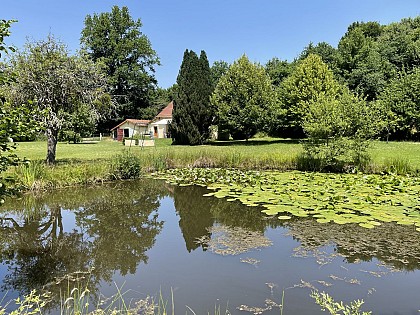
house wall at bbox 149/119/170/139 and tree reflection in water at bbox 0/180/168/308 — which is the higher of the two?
house wall at bbox 149/119/170/139

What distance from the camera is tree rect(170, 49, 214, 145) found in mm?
24438

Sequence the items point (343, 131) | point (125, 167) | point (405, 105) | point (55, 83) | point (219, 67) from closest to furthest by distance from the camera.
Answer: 1. point (55, 83)
2. point (125, 167)
3. point (343, 131)
4. point (405, 105)
5. point (219, 67)

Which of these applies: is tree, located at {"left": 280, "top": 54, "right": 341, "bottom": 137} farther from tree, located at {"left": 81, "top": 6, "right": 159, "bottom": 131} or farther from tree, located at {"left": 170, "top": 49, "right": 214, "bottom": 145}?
tree, located at {"left": 81, "top": 6, "right": 159, "bottom": 131}

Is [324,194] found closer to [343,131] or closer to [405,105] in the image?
[343,131]

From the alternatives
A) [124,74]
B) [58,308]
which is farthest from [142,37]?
[58,308]

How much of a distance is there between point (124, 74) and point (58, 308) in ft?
133

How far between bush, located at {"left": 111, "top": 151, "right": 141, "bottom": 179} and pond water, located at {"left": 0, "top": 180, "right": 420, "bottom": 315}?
3.48 meters

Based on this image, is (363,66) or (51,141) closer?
(51,141)

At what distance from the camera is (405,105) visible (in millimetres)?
22281

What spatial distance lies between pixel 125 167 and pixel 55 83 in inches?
145

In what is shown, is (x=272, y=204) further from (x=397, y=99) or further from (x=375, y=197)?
(x=397, y=99)

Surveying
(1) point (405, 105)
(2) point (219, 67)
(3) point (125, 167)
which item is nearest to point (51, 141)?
(3) point (125, 167)

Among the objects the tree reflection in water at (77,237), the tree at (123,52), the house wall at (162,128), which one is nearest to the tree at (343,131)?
the tree reflection in water at (77,237)

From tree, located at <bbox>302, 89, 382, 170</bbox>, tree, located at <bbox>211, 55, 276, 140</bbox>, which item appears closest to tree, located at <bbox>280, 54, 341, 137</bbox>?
tree, located at <bbox>211, 55, 276, 140</bbox>
